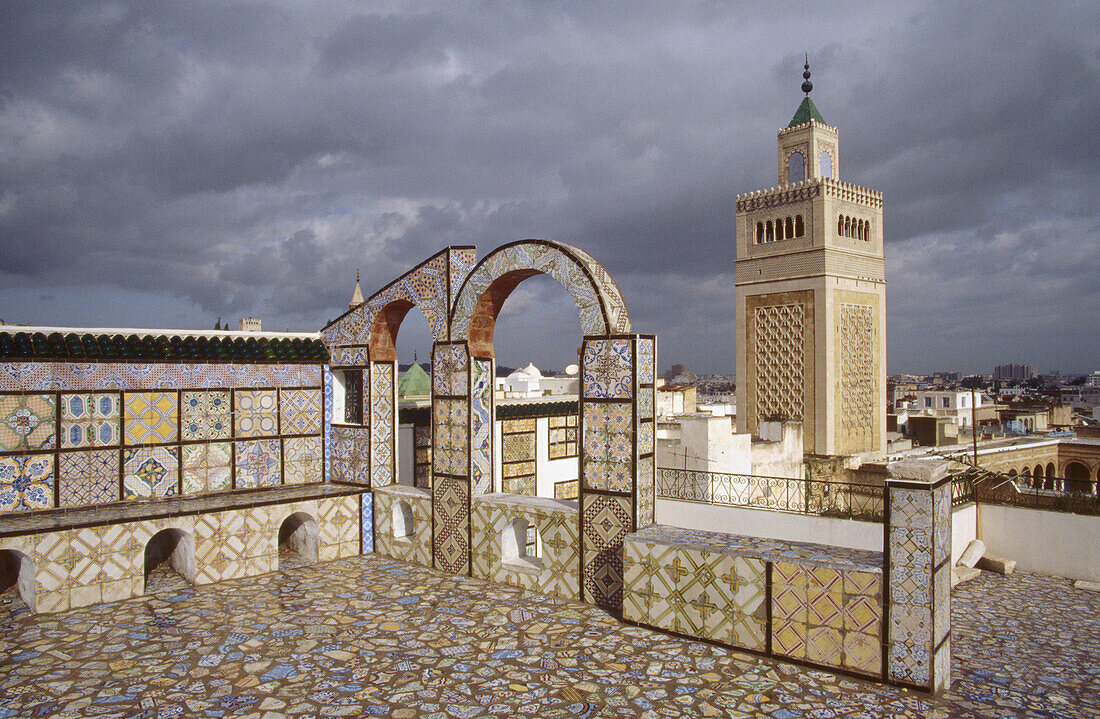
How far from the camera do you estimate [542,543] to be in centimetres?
753

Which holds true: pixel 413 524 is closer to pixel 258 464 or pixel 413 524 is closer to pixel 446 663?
pixel 258 464

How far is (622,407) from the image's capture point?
7082 millimetres

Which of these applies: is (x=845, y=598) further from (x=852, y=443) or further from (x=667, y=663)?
(x=852, y=443)

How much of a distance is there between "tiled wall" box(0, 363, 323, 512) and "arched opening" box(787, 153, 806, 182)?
14.0 meters

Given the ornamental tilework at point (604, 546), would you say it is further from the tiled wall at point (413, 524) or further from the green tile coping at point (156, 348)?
the green tile coping at point (156, 348)

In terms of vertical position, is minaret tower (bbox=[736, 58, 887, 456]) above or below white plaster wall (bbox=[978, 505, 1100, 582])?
above

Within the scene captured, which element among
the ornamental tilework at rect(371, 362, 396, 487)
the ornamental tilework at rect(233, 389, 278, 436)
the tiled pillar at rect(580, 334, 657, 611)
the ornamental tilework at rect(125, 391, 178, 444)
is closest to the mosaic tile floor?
the tiled pillar at rect(580, 334, 657, 611)

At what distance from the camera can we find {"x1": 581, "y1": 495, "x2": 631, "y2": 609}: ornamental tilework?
7016 millimetres

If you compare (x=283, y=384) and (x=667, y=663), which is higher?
(x=283, y=384)

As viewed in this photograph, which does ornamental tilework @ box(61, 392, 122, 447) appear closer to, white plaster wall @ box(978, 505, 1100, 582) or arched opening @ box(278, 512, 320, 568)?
arched opening @ box(278, 512, 320, 568)

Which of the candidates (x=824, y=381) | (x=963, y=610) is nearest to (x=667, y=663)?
(x=963, y=610)

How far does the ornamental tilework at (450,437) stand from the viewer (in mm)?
8375

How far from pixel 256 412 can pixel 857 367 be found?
14.6 m

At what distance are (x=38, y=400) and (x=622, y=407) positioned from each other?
636cm
